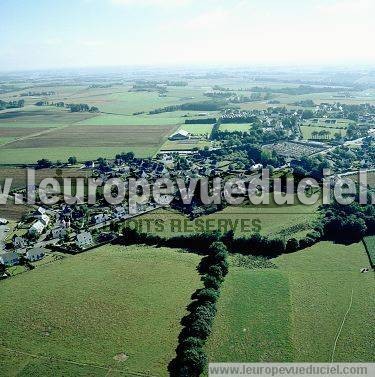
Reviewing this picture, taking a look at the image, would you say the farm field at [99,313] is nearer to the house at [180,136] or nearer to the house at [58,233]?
the house at [58,233]

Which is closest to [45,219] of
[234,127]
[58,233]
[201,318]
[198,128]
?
[58,233]

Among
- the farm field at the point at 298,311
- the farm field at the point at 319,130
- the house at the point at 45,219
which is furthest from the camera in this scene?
the farm field at the point at 319,130

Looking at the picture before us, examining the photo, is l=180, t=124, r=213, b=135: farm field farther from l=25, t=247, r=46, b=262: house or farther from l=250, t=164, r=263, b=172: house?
l=25, t=247, r=46, b=262: house

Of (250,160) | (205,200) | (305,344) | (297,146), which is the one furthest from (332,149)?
(305,344)

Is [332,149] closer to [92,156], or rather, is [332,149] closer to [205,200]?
[205,200]

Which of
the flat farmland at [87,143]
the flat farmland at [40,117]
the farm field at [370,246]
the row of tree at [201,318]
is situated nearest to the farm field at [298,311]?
the farm field at [370,246]

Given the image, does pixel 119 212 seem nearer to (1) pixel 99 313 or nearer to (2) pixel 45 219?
(2) pixel 45 219

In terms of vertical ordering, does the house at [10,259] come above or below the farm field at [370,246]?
below
